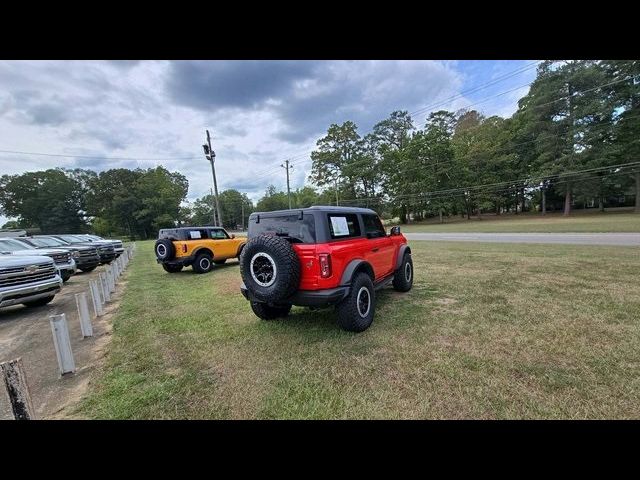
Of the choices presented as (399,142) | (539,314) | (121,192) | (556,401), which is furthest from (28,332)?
(121,192)

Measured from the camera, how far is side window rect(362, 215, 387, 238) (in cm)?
490

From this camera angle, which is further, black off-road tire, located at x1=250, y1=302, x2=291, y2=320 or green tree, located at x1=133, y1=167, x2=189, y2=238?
green tree, located at x1=133, y1=167, x2=189, y2=238

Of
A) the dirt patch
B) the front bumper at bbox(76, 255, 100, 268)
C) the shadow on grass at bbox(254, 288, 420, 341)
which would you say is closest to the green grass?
Answer: the shadow on grass at bbox(254, 288, 420, 341)

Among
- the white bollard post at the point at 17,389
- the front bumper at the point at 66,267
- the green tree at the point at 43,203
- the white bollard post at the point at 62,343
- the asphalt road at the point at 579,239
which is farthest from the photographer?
Answer: the green tree at the point at 43,203

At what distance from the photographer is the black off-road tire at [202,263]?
32.7 feet

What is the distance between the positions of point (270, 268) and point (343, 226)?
132 cm

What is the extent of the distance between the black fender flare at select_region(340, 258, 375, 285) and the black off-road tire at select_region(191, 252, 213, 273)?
24.9 feet

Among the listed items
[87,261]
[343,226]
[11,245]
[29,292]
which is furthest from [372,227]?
[87,261]

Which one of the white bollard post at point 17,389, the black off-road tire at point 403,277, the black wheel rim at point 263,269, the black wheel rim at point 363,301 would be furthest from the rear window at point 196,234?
the white bollard post at point 17,389

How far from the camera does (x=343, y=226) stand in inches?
168

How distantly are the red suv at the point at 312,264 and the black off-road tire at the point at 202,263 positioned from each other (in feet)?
21.1

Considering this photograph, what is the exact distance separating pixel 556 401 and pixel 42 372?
216 inches

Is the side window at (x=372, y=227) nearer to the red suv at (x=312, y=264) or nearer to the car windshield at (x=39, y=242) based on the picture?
the red suv at (x=312, y=264)

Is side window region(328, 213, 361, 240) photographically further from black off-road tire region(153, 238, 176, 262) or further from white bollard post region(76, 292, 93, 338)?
black off-road tire region(153, 238, 176, 262)
